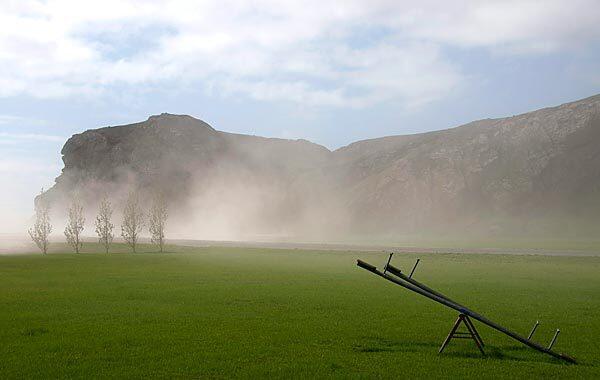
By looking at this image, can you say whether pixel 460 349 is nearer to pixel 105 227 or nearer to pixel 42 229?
pixel 105 227

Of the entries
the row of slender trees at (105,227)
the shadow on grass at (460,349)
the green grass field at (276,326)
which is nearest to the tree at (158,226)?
the row of slender trees at (105,227)

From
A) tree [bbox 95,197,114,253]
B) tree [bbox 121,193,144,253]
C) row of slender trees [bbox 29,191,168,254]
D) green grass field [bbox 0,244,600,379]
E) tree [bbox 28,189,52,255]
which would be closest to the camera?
green grass field [bbox 0,244,600,379]

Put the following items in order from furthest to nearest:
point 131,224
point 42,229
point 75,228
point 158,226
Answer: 1. point 131,224
2. point 158,226
3. point 42,229
4. point 75,228

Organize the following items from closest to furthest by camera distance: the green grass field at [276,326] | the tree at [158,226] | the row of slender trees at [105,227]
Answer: the green grass field at [276,326]
the row of slender trees at [105,227]
the tree at [158,226]

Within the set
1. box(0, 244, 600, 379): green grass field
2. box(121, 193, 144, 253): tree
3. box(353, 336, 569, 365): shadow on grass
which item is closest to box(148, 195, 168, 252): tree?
box(121, 193, 144, 253): tree

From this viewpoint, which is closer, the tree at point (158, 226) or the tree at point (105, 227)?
the tree at point (158, 226)

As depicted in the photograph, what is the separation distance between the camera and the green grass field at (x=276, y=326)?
16.6 metres

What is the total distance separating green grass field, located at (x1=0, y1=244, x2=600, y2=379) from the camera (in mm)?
16578

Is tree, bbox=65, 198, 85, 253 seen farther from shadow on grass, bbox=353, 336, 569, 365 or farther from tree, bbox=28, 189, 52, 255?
shadow on grass, bbox=353, 336, 569, 365

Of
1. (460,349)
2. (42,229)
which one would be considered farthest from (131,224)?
(460,349)

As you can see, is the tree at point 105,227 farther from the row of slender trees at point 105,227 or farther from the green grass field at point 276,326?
the green grass field at point 276,326

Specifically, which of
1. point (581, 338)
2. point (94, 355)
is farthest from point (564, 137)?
point (94, 355)

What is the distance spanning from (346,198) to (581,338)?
17044cm

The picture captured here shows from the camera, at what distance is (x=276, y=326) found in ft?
75.1
